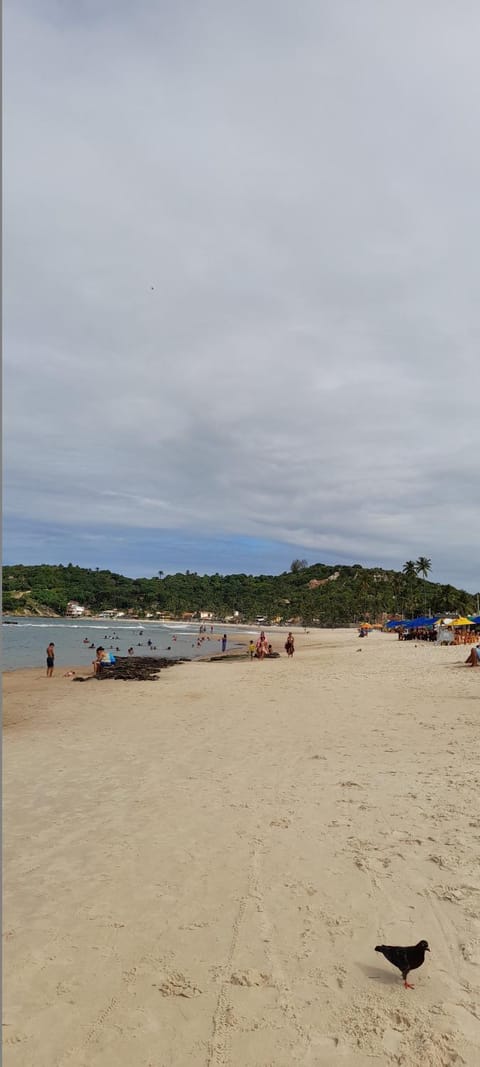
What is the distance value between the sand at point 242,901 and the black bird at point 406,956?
162mm

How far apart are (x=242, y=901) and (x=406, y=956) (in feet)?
5.77

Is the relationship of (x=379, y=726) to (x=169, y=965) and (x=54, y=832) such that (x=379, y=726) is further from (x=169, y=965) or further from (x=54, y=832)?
(x=169, y=965)

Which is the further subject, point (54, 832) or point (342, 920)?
point (54, 832)

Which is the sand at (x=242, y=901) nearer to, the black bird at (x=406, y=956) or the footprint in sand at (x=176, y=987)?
the footprint in sand at (x=176, y=987)

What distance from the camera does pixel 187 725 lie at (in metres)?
14.6

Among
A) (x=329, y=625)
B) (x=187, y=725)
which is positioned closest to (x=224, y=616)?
(x=329, y=625)

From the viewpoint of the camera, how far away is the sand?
13.9 feet

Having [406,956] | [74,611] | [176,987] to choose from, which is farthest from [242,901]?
[74,611]

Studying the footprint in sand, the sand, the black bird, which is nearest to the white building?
the sand

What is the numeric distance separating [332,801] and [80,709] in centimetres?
1130

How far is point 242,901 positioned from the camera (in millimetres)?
5887

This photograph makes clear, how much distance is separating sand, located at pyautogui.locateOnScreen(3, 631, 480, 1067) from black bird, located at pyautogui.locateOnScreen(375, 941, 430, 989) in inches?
6.4

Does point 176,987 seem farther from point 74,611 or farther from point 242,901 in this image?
point 74,611

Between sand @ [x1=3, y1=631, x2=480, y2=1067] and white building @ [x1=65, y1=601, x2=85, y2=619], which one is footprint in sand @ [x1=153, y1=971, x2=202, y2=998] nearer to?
sand @ [x1=3, y1=631, x2=480, y2=1067]
